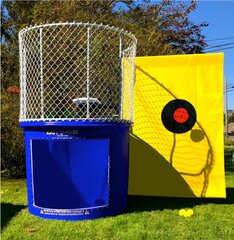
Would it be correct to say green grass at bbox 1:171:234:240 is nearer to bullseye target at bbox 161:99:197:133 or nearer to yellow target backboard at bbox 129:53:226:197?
yellow target backboard at bbox 129:53:226:197

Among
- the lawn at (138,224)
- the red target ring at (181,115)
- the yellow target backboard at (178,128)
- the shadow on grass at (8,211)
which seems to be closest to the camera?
the lawn at (138,224)

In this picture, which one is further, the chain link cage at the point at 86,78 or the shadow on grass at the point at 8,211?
the chain link cage at the point at 86,78

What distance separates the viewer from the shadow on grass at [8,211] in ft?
17.2

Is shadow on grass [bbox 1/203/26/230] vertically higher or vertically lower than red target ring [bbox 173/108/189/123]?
lower

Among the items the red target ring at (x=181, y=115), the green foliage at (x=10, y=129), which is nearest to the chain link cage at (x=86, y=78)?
the red target ring at (x=181, y=115)

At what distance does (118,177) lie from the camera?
5.46 m

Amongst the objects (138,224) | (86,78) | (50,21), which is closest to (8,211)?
(138,224)

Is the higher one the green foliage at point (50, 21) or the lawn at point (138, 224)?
the green foliage at point (50, 21)

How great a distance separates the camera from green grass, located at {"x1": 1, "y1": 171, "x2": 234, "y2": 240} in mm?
4633

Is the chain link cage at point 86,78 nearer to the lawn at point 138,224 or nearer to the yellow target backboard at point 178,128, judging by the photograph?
the yellow target backboard at point 178,128

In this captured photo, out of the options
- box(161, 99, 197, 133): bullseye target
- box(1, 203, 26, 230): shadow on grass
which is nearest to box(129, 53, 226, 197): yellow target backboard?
box(161, 99, 197, 133): bullseye target

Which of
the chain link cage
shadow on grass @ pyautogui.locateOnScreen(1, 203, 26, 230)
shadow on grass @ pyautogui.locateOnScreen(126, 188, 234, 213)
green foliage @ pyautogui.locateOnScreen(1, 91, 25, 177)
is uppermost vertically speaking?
the chain link cage

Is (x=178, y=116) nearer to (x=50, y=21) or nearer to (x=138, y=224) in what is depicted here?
(x=138, y=224)

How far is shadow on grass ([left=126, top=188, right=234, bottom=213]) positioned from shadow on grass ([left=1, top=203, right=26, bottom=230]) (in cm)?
158
